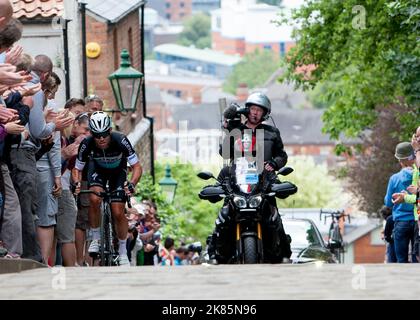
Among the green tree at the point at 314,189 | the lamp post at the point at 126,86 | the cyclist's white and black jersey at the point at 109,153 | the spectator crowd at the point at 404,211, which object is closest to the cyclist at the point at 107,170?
the cyclist's white and black jersey at the point at 109,153

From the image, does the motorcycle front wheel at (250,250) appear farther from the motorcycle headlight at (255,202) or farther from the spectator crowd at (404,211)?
the spectator crowd at (404,211)

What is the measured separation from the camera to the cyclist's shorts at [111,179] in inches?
634

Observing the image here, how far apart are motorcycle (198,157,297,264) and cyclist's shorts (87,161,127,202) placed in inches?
38.4

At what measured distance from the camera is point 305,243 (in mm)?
21766

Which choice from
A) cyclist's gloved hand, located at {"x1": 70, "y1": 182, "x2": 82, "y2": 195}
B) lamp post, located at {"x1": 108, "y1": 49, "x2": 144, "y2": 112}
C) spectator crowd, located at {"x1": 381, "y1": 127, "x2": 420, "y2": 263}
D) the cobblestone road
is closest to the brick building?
lamp post, located at {"x1": 108, "y1": 49, "x2": 144, "y2": 112}

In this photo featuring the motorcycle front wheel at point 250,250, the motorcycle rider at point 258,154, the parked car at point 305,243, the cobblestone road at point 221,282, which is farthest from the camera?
the parked car at point 305,243

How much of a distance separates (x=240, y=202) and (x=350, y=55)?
23485mm

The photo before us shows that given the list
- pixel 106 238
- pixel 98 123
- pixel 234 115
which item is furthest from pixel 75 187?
pixel 234 115

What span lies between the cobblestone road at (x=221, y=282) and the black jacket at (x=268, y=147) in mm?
4195

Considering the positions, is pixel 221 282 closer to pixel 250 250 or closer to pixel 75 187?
pixel 250 250

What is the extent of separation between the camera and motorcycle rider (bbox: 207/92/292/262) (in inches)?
605

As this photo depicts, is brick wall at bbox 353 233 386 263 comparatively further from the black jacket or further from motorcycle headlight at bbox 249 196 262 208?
motorcycle headlight at bbox 249 196 262 208

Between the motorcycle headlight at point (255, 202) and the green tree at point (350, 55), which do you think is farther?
the green tree at point (350, 55)

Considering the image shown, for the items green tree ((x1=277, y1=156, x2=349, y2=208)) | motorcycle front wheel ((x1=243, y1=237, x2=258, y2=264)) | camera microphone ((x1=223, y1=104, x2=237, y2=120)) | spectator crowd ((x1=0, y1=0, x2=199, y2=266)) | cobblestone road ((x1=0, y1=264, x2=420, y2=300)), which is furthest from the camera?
green tree ((x1=277, y1=156, x2=349, y2=208))
